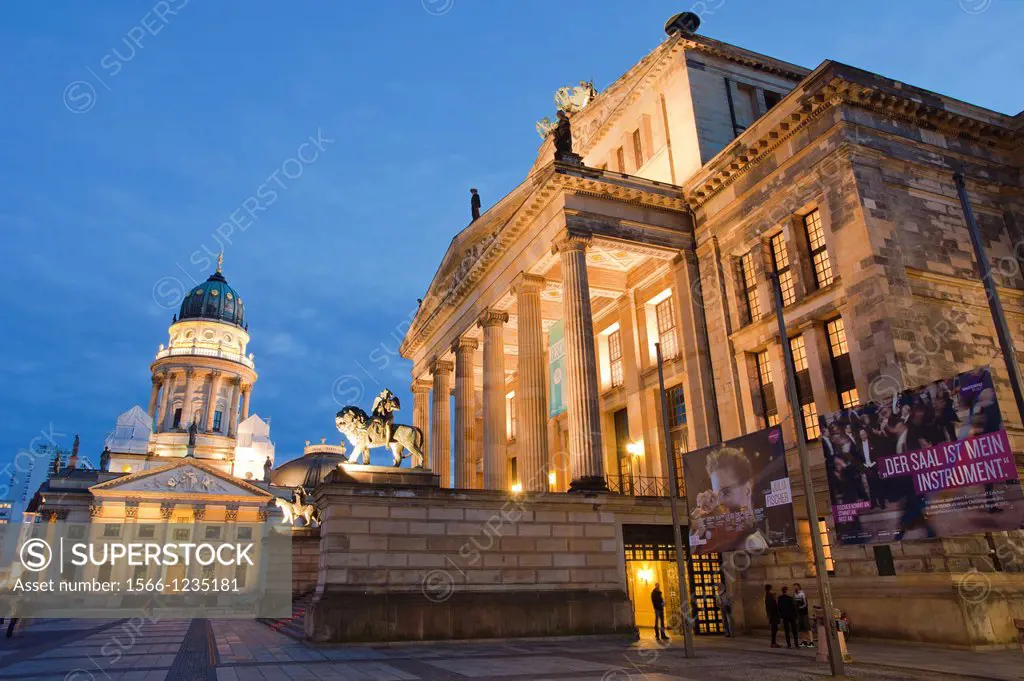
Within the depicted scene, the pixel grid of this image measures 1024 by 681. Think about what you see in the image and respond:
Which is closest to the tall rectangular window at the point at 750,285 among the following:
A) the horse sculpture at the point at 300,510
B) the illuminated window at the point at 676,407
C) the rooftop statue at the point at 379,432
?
the illuminated window at the point at 676,407

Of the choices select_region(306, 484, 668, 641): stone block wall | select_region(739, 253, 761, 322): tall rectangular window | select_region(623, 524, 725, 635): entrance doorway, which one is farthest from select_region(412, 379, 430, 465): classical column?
select_region(739, 253, 761, 322): tall rectangular window

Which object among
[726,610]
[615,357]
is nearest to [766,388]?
[726,610]

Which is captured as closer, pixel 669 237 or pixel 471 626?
pixel 471 626

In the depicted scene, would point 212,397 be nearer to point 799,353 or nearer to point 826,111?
point 799,353

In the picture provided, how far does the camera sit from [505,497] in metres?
22.1

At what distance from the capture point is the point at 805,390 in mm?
24109

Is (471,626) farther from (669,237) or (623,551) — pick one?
(669,237)

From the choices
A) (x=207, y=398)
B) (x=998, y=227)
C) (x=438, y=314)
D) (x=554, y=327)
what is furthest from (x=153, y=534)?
(x=998, y=227)

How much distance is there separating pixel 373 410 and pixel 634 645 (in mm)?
11708

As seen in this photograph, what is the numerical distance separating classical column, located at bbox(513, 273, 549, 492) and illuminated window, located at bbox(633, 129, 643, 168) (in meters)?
9.52

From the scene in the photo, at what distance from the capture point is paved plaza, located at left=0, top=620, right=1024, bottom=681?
13.2m

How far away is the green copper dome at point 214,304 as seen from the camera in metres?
114

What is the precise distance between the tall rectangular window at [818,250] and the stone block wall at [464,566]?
10.9 m

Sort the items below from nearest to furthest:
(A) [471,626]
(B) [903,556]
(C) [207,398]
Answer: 1. (B) [903,556]
2. (A) [471,626]
3. (C) [207,398]
